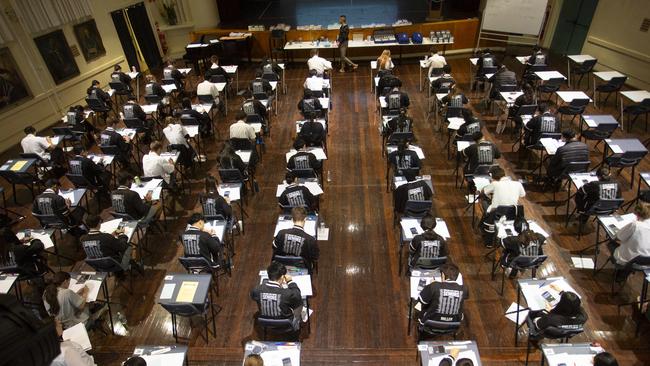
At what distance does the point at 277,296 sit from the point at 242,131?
15.5 ft

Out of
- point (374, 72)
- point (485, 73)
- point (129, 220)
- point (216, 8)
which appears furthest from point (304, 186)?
point (216, 8)

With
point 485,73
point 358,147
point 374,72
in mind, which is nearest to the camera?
point 358,147

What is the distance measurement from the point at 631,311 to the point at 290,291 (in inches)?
199

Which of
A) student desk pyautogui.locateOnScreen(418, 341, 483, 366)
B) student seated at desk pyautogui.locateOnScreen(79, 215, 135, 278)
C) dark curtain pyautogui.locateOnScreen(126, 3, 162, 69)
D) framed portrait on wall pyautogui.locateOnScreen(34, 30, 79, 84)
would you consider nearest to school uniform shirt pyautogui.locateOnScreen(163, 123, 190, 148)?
student seated at desk pyautogui.locateOnScreen(79, 215, 135, 278)

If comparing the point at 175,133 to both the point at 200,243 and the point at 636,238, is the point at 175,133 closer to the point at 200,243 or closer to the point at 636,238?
the point at 200,243

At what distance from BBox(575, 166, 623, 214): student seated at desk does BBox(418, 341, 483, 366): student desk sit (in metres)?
3.72

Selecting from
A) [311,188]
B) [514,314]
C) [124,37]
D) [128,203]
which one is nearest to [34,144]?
[128,203]

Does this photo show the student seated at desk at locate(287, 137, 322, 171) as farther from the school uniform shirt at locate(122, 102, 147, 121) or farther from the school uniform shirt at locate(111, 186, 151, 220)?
the school uniform shirt at locate(122, 102, 147, 121)

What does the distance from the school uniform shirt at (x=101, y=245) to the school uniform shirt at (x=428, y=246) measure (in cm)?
441

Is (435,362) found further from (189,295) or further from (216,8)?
(216,8)

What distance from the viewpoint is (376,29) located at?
50.1ft

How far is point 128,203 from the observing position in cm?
683

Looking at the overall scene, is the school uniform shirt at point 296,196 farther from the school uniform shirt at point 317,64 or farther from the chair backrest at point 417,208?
the school uniform shirt at point 317,64

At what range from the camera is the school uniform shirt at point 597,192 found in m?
6.50
